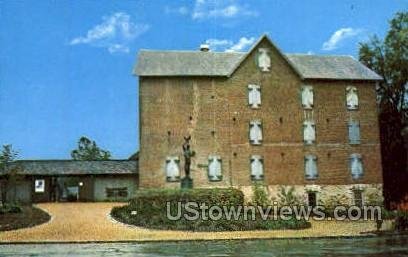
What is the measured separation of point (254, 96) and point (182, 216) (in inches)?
582

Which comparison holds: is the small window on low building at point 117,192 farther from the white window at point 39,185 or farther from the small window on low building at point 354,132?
the small window on low building at point 354,132

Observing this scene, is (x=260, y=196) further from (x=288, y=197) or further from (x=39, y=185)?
(x=39, y=185)

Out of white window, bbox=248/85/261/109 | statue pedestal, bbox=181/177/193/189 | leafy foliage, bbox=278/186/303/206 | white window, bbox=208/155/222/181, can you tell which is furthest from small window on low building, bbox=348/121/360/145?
statue pedestal, bbox=181/177/193/189

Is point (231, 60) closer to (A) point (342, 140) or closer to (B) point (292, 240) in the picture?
(A) point (342, 140)

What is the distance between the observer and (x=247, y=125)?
4119 cm

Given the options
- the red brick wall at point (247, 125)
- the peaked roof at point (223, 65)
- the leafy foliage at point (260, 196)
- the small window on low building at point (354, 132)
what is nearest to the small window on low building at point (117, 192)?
the red brick wall at point (247, 125)

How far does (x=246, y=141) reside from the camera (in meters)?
40.9

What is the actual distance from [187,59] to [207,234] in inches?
800

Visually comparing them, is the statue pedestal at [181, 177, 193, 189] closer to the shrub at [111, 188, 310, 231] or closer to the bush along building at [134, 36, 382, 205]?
the shrub at [111, 188, 310, 231]

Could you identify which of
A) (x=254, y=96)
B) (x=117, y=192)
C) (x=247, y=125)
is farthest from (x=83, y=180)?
(x=254, y=96)

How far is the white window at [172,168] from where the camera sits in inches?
1564

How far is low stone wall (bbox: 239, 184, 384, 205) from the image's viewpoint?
133 ft

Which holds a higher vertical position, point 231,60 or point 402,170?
point 231,60

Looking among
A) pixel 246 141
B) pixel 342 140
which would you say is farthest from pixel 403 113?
pixel 246 141
